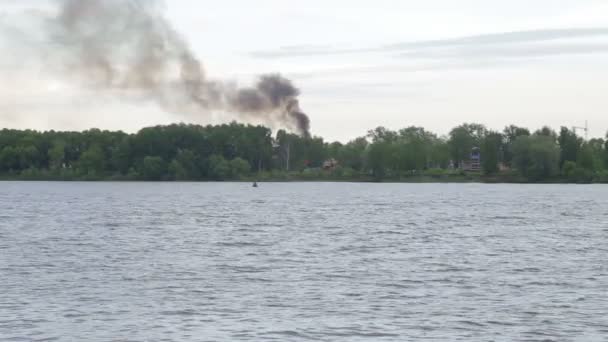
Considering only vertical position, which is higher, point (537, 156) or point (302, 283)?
point (537, 156)

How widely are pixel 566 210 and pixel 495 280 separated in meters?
60.1

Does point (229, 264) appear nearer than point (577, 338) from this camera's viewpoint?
No

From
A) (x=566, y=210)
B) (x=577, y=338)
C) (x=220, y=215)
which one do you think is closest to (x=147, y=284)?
(x=577, y=338)

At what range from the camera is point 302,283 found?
113 ft

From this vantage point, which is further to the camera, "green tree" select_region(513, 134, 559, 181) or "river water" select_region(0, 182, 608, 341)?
"green tree" select_region(513, 134, 559, 181)

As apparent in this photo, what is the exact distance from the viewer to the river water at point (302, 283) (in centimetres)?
2567

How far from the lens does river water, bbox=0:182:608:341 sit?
25672 mm

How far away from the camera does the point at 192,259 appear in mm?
42625

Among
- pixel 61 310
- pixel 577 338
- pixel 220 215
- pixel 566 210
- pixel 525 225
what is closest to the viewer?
pixel 577 338

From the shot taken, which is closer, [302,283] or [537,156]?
[302,283]

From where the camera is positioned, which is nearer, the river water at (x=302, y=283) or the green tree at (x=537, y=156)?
the river water at (x=302, y=283)

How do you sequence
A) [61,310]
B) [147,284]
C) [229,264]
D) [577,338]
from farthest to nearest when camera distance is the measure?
[229,264] < [147,284] < [61,310] < [577,338]

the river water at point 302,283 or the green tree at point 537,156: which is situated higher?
the green tree at point 537,156

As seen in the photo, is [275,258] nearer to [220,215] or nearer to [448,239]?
[448,239]
